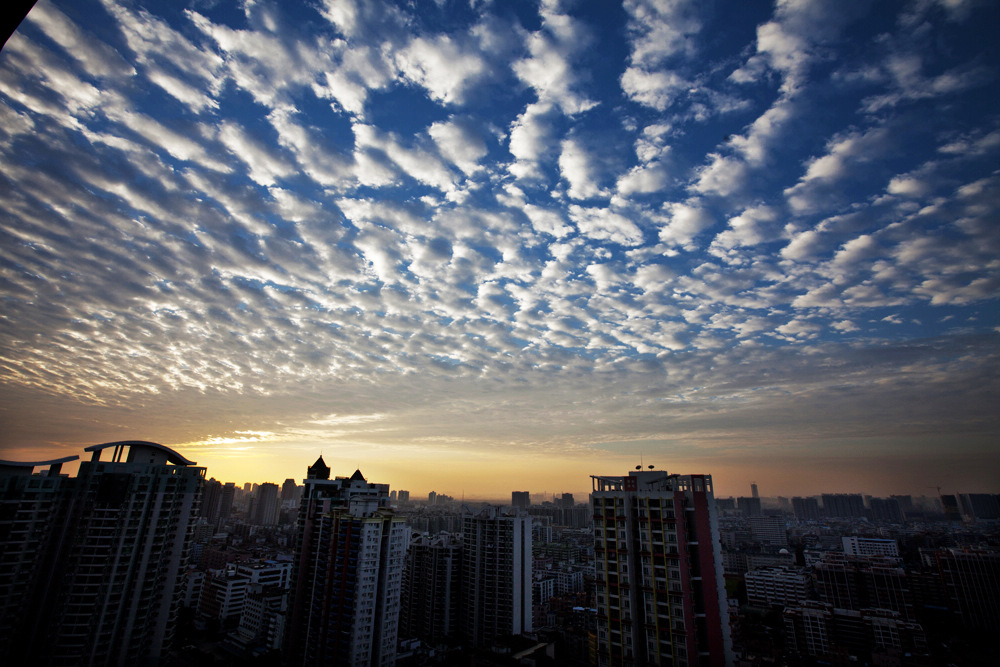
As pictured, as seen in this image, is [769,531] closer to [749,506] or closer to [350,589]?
[749,506]

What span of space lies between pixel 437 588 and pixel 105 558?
16.3 m

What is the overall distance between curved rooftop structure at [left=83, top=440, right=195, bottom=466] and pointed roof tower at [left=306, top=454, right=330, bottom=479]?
9.50 meters

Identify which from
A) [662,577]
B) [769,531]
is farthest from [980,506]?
[769,531]

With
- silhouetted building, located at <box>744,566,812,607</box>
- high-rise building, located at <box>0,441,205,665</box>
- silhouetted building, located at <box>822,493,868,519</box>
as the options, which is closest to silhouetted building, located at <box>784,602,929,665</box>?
silhouetted building, located at <box>744,566,812,607</box>

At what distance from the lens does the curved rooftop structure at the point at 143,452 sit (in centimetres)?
1490

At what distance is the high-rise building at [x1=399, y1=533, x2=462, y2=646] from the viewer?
80.6 feet

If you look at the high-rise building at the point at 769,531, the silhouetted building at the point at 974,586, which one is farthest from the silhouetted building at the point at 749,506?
the silhouetted building at the point at 974,586

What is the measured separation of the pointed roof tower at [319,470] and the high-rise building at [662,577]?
733 inches

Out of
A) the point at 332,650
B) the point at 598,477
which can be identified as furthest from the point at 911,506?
the point at 332,650

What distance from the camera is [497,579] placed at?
22.9 meters

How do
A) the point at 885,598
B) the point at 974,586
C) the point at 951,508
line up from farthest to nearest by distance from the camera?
1. the point at 951,508
2. the point at 885,598
3. the point at 974,586

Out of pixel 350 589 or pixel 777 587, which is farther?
pixel 777 587

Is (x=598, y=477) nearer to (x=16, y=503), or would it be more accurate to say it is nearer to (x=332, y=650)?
(x=332, y=650)

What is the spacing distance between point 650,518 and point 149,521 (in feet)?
55.5
